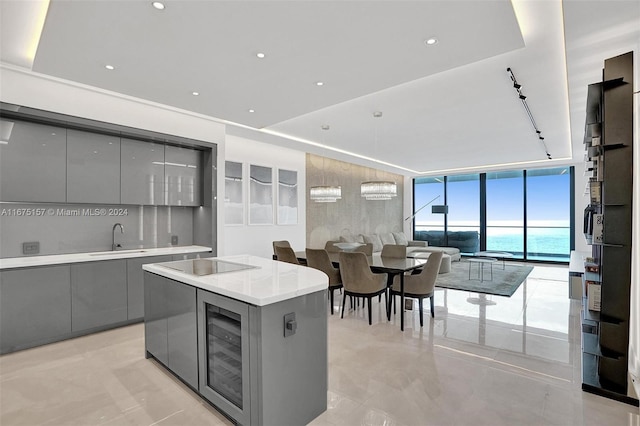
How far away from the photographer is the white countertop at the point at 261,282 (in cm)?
190

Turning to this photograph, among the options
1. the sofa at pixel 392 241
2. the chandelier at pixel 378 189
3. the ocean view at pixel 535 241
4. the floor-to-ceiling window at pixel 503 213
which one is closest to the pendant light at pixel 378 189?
the chandelier at pixel 378 189

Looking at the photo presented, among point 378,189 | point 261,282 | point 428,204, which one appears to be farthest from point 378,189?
point 428,204

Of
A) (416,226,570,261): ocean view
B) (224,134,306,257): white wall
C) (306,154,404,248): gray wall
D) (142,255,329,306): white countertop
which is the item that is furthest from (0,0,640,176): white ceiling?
(416,226,570,261): ocean view

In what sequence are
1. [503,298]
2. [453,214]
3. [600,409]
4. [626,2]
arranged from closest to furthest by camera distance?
[626,2]
[600,409]
[503,298]
[453,214]

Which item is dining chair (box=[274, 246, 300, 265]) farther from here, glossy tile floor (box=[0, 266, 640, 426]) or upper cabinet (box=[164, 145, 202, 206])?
upper cabinet (box=[164, 145, 202, 206])

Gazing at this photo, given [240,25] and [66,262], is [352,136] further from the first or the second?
[66,262]

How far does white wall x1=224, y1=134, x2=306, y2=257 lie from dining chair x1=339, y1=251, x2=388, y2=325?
7.88ft

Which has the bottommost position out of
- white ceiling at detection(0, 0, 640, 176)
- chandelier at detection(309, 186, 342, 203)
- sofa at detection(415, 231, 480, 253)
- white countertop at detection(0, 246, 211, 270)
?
sofa at detection(415, 231, 480, 253)

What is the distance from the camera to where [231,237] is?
5895mm

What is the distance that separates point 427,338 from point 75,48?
4449mm

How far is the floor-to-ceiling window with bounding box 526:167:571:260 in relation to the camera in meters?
9.43

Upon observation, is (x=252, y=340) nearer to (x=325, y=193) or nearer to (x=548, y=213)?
(x=325, y=193)

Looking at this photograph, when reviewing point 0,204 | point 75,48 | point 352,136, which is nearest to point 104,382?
point 0,204

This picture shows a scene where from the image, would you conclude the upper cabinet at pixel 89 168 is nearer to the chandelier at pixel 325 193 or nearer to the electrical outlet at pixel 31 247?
the electrical outlet at pixel 31 247
